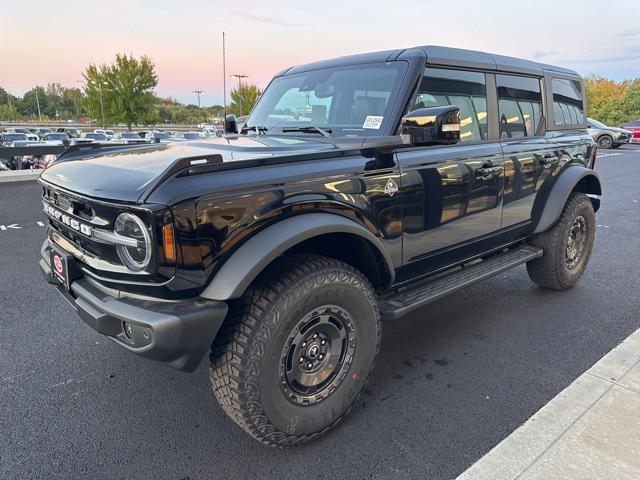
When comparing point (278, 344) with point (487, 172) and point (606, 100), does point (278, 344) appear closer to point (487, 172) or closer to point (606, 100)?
point (487, 172)

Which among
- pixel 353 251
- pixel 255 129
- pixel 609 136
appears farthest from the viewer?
pixel 609 136

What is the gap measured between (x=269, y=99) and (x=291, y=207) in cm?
191

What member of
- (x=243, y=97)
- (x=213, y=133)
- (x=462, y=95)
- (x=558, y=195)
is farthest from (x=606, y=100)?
(x=462, y=95)

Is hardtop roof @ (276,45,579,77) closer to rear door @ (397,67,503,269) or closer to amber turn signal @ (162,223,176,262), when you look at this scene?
rear door @ (397,67,503,269)

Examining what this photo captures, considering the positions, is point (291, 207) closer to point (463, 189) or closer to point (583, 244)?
point (463, 189)

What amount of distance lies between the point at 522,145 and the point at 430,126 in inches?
60.7

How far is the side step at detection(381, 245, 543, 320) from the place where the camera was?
9.25 ft

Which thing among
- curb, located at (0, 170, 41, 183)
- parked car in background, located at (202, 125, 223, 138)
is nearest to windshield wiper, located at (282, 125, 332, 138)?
parked car in background, located at (202, 125, 223, 138)

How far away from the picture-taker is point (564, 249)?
13.9 ft

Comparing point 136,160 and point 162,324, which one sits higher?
point 136,160

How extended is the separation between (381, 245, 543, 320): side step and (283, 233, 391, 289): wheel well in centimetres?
17

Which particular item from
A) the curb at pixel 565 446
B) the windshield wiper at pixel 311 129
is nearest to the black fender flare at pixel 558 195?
the curb at pixel 565 446

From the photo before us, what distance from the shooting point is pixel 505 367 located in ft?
10.3

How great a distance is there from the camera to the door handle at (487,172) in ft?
10.8
